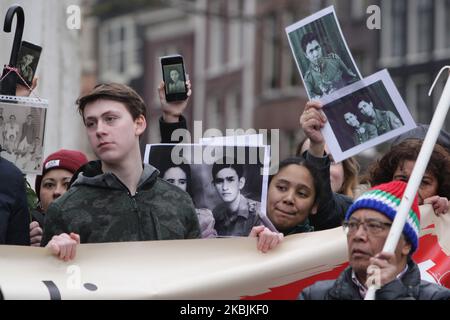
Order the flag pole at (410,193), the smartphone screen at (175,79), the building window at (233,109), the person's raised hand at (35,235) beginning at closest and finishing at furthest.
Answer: the flag pole at (410,193) < the person's raised hand at (35,235) < the smartphone screen at (175,79) < the building window at (233,109)

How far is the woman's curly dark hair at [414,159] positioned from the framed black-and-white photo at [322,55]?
476mm

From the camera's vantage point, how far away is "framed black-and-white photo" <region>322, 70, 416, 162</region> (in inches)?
288

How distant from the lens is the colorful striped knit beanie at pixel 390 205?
20.5 feet

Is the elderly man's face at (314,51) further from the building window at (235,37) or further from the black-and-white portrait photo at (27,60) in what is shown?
the building window at (235,37)

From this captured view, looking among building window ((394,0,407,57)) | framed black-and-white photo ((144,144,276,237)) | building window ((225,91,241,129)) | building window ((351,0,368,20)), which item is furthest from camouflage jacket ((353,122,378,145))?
building window ((225,91,241,129))

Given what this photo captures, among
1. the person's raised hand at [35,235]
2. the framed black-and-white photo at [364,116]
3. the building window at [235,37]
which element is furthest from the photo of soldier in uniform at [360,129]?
the building window at [235,37]

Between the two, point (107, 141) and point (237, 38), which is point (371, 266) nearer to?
point (107, 141)

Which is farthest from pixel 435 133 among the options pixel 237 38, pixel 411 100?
pixel 237 38

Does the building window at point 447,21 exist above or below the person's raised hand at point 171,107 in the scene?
above

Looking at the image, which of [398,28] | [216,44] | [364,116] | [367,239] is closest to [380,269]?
[367,239]

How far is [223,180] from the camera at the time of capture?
24.8 ft

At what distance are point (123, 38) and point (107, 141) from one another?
2412 inches

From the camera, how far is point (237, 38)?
57.6 m

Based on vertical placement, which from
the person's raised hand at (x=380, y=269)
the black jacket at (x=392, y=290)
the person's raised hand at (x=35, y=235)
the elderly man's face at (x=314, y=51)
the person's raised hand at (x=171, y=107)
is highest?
the elderly man's face at (x=314, y=51)
